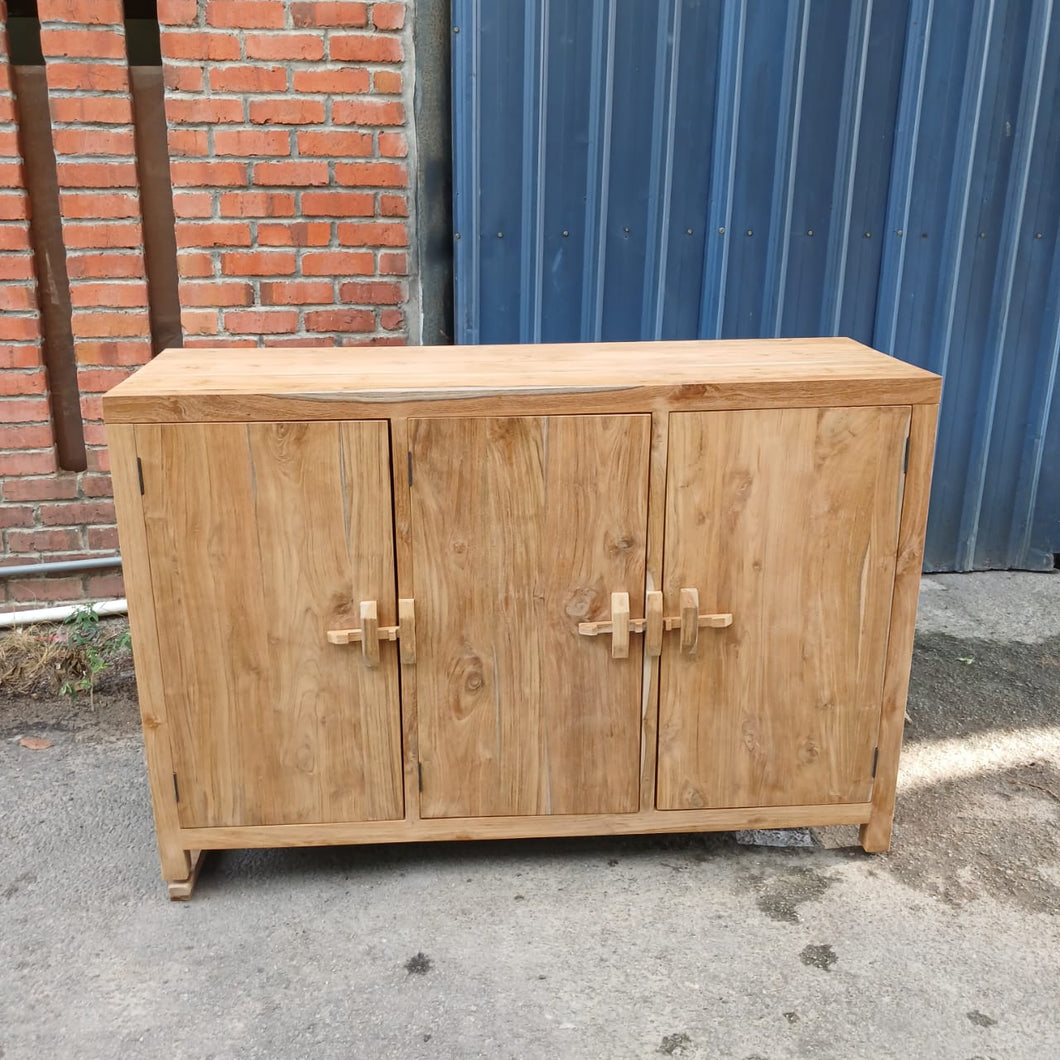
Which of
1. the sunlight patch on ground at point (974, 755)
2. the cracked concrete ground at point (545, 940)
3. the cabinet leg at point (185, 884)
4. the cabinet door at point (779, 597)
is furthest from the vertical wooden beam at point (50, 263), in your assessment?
the sunlight patch on ground at point (974, 755)

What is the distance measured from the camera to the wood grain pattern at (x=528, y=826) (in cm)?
233

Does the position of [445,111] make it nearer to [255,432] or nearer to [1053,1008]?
[255,432]

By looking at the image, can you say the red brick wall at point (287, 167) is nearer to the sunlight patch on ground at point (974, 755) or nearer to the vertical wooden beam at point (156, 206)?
the vertical wooden beam at point (156, 206)

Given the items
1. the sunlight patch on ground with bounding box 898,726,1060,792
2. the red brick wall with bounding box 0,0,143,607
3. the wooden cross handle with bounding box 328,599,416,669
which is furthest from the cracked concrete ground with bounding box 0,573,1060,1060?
the red brick wall with bounding box 0,0,143,607

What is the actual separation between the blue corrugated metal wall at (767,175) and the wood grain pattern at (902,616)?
1.59m

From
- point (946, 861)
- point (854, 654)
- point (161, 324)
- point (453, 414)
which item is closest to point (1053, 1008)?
A: point (946, 861)

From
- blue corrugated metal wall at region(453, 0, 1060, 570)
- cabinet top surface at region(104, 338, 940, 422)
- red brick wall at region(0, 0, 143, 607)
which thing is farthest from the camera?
blue corrugated metal wall at region(453, 0, 1060, 570)

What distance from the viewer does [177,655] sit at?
2.22 m

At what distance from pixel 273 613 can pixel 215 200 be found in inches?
67.1

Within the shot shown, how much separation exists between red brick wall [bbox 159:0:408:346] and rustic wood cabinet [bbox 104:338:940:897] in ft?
3.46

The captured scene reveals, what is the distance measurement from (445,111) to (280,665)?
2061 millimetres

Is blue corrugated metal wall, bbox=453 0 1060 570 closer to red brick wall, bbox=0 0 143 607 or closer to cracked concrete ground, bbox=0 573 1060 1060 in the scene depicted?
red brick wall, bbox=0 0 143 607

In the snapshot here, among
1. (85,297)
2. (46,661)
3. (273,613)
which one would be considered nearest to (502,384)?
(273,613)

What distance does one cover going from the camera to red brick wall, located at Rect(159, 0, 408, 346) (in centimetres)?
320
